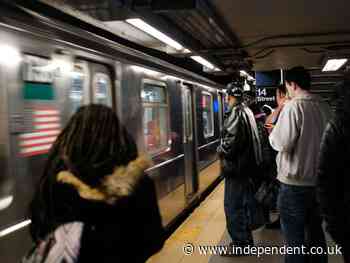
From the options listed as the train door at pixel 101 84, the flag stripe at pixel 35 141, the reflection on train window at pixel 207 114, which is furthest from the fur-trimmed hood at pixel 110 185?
the reflection on train window at pixel 207 114

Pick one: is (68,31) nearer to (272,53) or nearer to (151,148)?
(151,148)

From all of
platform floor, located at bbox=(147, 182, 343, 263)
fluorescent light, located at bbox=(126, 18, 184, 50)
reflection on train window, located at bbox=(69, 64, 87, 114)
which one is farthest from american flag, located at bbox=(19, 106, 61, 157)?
platform floor, located at bbox=(147, 182, 343, 263)

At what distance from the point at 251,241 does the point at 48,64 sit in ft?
9.14

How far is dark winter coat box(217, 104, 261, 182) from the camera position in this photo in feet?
14.4

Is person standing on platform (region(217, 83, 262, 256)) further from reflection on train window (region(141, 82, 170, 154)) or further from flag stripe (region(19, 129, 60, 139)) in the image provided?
flag stripe (region(19, 129, 60, 139))

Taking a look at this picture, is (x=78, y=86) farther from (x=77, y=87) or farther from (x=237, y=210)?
(x=237, y=210)

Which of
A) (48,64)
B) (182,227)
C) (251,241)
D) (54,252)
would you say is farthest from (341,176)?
(182,227)

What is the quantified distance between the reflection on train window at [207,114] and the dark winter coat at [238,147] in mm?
4270

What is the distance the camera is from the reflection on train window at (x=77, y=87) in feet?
10.3

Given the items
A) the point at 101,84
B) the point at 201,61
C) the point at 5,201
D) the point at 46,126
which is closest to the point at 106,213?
the point at 5,201

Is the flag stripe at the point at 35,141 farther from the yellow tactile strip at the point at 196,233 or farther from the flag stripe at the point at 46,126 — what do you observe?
the yellow tactile strip at the point at 196,233

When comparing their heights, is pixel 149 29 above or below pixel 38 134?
above

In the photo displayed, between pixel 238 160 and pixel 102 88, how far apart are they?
4.91 ft

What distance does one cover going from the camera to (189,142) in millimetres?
7215
